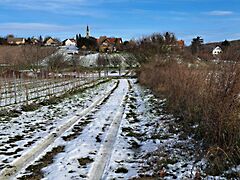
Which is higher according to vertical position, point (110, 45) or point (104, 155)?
point (110, 45)

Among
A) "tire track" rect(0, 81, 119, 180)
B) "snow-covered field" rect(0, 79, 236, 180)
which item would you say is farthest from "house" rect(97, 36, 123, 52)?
"tire track" rect(0, 81, 119, 180)

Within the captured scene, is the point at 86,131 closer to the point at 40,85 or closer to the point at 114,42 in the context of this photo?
the point at 40,85

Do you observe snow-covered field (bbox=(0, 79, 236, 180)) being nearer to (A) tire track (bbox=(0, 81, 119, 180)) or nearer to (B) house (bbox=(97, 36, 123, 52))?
(A) tire track (bbox=(0, 81, 119, 180))

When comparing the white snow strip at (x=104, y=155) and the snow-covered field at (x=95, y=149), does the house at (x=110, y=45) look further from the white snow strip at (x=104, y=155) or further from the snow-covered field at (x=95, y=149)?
the white snow strip at (x=104, y=155)

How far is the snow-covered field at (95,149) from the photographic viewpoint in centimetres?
→ 640

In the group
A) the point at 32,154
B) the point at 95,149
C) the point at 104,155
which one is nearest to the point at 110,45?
the point at 95,149

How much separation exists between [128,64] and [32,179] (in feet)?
239

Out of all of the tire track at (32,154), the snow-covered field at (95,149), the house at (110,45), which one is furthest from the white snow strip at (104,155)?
the house at (110,45)

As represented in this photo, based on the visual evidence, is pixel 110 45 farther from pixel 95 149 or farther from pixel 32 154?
pixel 32 154

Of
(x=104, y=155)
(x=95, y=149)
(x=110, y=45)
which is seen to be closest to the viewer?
(x=104, y=155)

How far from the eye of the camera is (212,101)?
301 inches

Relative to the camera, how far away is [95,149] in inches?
325

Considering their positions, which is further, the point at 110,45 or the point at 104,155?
the point at 110,45

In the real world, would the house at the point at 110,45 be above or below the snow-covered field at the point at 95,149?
above
